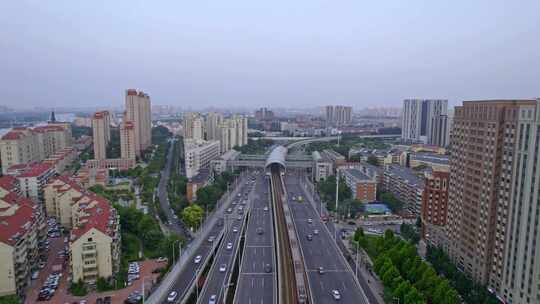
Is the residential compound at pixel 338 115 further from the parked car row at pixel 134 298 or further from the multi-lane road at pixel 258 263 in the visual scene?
the parked car row at pixel 134 298

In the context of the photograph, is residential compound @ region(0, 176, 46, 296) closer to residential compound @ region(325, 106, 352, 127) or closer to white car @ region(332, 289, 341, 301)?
white car @ region(332, 289, 341, 301)

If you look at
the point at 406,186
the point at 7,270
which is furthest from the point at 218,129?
the point at 7,270

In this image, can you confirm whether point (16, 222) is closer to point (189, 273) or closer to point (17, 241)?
point (17, 241)

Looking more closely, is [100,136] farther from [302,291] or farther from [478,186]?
[478,186]

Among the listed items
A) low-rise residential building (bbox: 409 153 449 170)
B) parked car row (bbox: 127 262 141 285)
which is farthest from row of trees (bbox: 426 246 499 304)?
low-rise residential building (bbox: 409 153 449 170)

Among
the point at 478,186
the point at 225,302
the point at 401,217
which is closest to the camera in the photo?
the point at 225,302

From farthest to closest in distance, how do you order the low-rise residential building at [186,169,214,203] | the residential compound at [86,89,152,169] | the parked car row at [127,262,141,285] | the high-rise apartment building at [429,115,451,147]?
the high-rise apartment building at [429,115,451,147] < the residential compound at [86,89,152,169] < the low-rise residential building at [186,169,214,203] < the parked car row at [127,262,141,285]

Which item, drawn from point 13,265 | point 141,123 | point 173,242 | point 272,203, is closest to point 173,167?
point 141,123

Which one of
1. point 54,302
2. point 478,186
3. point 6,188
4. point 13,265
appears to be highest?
point 478,186
